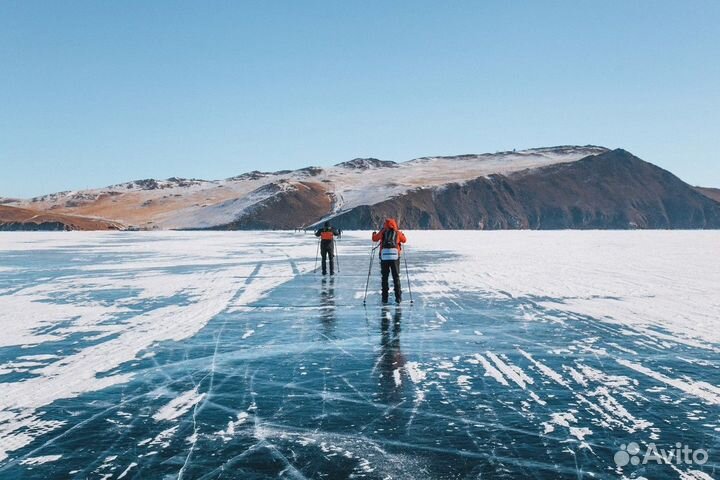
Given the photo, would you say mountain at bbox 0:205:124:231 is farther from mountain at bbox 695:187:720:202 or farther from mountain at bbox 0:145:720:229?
mountain at bbox 695:187:720:202

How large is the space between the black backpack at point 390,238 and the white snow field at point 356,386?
1491mm

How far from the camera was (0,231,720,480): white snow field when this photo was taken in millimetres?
4906

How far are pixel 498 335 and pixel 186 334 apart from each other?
215 inches

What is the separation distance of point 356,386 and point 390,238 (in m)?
7.30

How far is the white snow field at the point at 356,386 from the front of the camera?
16.1ft

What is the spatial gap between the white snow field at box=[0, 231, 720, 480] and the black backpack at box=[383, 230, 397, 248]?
1.49 metres

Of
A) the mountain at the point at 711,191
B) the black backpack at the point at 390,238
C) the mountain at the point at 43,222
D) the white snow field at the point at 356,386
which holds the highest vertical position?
the mountain at the point at 711,191

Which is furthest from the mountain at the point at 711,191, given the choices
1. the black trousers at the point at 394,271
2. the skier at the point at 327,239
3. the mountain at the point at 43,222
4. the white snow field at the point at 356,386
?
the black trousers at the point at 394,271

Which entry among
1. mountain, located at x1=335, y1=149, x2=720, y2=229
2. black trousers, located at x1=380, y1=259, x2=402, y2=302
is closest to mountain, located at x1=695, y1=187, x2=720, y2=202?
mountain, located at x1=335, y1=149, x2=720, y2=229

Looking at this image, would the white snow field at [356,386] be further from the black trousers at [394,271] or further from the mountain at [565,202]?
the mountain at [565,202]

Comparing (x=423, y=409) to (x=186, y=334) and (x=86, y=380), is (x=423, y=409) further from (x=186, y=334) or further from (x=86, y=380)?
(x=186, y=334)

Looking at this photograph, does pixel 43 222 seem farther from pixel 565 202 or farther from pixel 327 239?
pixel 327 239

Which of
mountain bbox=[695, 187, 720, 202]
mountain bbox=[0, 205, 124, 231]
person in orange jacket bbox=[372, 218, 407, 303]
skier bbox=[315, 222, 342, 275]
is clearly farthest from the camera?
mountain bbox=[695, 187, 720, 202]

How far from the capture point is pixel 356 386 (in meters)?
7.10
